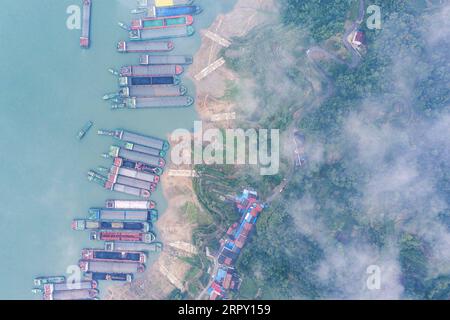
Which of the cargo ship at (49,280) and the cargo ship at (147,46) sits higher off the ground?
the cargo ship at (147,46)

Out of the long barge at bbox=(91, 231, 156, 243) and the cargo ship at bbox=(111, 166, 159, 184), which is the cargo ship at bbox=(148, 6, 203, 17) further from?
the long barge at bbox=(91, 231, 156, 243)

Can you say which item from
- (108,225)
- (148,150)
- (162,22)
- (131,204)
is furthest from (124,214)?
(162,22)

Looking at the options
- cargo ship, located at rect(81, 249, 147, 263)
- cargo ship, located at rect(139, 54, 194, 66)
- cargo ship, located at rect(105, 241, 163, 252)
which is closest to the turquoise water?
cargo ship, located at rect(81, 249, 147, 263)

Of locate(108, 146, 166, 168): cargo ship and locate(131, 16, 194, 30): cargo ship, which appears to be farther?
locate(131, 16, 194, 30): cargo ship

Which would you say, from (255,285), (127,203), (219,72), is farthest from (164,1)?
(255,285)

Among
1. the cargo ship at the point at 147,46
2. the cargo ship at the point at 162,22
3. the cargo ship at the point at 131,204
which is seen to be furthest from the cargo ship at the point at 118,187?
the cargo ship at the point at 162,22

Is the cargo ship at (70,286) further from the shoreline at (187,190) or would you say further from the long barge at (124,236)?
the long barge at (124,236)
